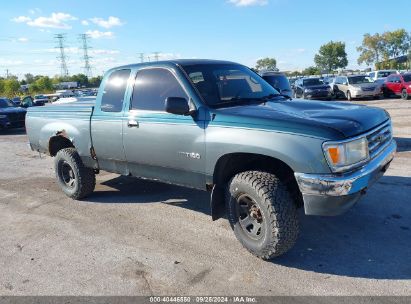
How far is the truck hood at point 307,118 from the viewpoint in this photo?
3367 millimetres

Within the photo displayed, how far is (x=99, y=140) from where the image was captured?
5.37m

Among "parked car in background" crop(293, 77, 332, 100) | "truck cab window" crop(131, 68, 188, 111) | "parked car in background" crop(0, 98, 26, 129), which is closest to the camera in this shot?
"truck cab window" crop(131, 68, 188, 111)

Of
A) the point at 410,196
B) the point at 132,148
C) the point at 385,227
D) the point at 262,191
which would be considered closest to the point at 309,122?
the point at 262,191

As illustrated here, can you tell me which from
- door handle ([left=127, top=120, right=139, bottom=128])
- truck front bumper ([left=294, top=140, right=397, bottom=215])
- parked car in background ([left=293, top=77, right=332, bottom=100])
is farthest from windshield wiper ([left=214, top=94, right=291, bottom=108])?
parked car in background ([left=293, top=77, right=332, bottom=100])

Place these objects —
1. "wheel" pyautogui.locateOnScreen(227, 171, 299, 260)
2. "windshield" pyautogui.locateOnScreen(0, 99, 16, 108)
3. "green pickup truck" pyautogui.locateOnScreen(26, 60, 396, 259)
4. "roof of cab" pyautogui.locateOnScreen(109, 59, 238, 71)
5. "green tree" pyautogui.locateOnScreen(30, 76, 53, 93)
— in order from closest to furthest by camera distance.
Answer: "green pickup truck" pyautogui.locateOnScreen(26, 60, 396, 259) < "wheel" pyautogui.locateOnScreen(227, 171, 299, 260) < "roof of cab" pyautogui.locateOnScreen(109, 59, 238, 71) < "windshield" pyautogui.locateOnScreen(0, 99, 16, 108) < "green tree" pyautogui.locateOnScreen(30, 76, 53, 93)

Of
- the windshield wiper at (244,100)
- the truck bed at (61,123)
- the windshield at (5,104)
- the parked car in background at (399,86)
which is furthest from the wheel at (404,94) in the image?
the windshield at (5,104)

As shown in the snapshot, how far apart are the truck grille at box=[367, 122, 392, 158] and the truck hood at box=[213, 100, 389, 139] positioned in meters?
0.08

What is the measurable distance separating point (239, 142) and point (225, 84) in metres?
1.11

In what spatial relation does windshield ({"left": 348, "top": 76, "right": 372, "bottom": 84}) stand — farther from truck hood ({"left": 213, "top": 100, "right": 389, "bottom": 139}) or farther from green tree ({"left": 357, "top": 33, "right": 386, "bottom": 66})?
green tree ({"left": 357, "top": 33, "right": 386, "bottom": 66})

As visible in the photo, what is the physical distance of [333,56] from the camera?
9444 centimetres

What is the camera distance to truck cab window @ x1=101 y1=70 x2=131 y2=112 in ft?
16.8

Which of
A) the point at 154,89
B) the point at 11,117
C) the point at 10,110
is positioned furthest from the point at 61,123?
the point at 10,110

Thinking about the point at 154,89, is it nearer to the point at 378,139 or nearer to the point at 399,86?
the point at 378,139

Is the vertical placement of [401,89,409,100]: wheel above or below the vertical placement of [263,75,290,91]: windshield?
below
